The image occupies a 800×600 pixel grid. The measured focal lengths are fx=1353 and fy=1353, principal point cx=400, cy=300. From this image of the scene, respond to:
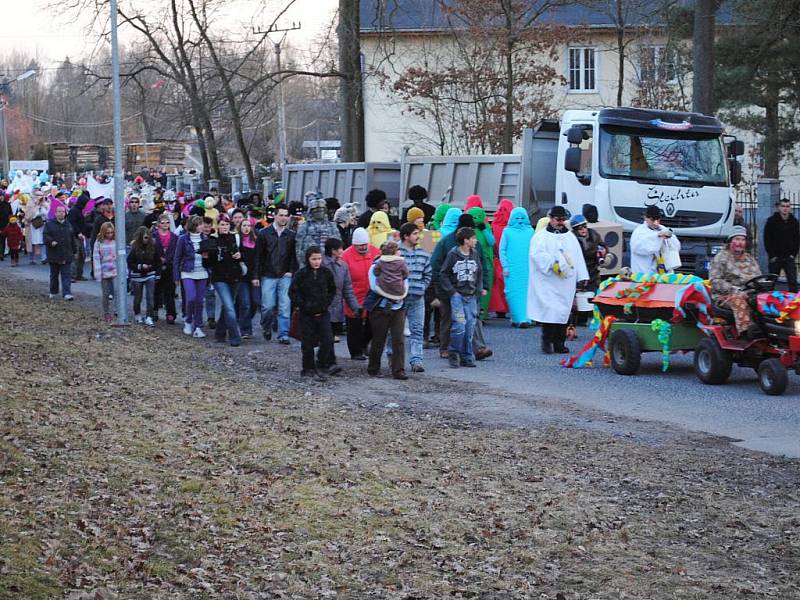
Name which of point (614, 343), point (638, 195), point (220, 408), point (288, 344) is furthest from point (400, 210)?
point (220, 408)

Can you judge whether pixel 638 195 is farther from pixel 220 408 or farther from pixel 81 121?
pixel 81 121

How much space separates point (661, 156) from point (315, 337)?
8986 mm

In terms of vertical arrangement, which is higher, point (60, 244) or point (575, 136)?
point (575, 136)

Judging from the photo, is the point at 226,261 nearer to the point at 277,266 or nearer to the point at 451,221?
the point at 277,266

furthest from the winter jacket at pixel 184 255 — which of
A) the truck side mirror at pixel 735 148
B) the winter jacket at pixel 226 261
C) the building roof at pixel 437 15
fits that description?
the building roof at pixel 437 15

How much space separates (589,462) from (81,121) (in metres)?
108

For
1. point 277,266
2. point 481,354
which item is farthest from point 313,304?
point 277,266

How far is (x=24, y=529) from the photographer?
23.6 ft

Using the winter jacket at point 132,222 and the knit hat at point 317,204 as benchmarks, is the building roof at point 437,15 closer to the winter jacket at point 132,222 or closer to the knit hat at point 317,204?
the winter jacket at point 132,222

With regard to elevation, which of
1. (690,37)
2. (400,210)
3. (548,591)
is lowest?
(548,591)

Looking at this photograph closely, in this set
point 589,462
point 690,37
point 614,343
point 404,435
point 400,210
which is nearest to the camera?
point 589,462

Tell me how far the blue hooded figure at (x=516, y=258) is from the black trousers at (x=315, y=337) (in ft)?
15.5

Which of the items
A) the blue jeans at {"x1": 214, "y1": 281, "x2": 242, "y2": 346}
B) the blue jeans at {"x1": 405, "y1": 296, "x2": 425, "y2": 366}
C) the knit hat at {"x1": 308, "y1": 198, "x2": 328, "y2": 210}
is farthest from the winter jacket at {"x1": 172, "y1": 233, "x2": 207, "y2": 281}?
the blue jeans at {"x1": 405, "y1": 296, "x2": 425, "y2": 366}

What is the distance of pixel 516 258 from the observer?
63.1 ft
